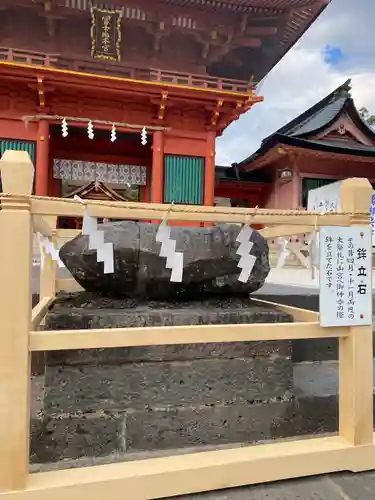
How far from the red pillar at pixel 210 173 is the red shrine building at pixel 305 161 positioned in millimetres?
2016

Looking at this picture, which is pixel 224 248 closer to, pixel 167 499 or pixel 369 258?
pixel 369 258

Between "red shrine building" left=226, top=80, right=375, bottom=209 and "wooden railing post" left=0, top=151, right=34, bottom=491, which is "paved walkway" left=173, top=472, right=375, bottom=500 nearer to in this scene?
"wooden railing post" left=0, top=151, right=34, bottom=491

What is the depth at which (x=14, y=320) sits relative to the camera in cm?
131

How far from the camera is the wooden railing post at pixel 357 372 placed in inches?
63.7

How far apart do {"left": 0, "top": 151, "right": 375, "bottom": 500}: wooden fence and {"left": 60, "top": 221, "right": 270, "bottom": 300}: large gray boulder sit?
43 cm

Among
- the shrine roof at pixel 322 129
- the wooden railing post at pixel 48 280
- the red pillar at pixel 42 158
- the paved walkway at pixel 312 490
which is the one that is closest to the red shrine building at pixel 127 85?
the red pillar at pixel 42 158

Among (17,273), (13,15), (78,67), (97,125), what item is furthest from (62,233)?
(13,15)

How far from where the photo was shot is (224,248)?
2.19m

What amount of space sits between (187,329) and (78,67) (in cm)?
869

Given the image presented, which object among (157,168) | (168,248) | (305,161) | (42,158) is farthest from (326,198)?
(168,248)

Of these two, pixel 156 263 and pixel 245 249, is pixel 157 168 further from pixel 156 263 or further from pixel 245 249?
pixel 245 249

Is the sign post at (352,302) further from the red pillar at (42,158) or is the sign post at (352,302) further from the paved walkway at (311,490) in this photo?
the red pillar at (42,158)

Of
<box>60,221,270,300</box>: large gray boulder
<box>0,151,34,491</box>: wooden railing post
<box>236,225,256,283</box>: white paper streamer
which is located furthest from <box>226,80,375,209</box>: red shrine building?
<box>0,151,34,491</box>: wooden railing post

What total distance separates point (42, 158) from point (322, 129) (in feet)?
26.4
